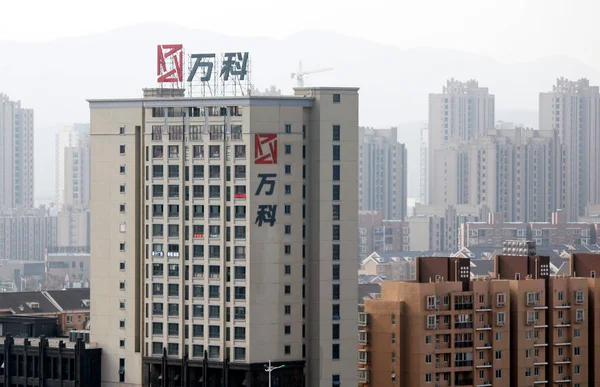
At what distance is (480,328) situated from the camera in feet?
285

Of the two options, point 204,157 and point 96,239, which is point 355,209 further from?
point 96,239

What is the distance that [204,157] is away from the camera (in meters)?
82.1

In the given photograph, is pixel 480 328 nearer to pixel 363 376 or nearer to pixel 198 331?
pixel 363 376

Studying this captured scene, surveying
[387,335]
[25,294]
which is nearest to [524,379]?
[387,335]

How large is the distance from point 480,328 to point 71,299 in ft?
119

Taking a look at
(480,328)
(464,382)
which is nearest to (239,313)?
(464,382)

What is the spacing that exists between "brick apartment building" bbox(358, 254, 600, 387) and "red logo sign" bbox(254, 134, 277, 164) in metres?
9.71

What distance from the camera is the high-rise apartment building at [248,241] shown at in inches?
3177

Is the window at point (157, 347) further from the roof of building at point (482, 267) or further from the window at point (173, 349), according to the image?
the roof of building at point (482, 267)

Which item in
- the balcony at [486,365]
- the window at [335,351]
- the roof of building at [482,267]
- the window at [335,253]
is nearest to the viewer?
the window at [335,351]

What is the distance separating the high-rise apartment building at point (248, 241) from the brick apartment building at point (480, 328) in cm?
408

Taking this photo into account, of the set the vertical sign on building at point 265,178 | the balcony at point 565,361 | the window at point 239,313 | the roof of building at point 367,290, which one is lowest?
the balcony at point 565,361

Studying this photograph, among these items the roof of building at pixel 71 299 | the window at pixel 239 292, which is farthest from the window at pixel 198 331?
the roof of building at pixel 71 299

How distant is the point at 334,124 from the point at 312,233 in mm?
5256
